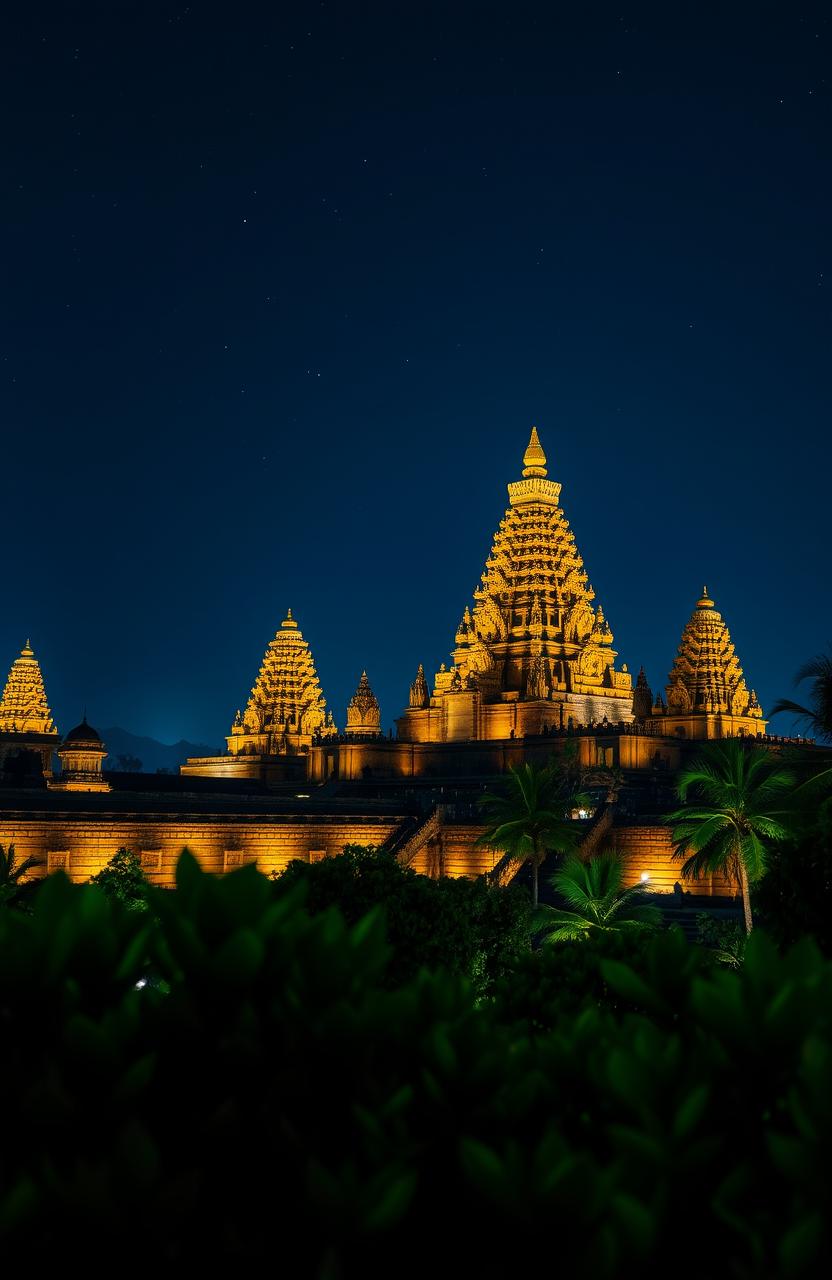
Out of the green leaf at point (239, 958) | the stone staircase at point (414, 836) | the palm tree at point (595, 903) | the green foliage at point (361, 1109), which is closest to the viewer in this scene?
the green foliage at point (361, 1109)

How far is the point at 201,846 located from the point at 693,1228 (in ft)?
154

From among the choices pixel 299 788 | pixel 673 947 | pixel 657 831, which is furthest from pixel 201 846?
pixel 673 947

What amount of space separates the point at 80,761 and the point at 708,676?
131ft

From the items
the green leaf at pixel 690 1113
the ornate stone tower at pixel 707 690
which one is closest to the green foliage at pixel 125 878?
the green leaf at pixel 690 1113

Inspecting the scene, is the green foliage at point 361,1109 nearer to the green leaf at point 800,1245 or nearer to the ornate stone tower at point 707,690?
the green leaf at point 800,1245

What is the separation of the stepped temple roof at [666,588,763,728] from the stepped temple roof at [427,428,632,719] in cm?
493

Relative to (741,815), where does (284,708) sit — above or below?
above

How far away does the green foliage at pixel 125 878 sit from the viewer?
127ft

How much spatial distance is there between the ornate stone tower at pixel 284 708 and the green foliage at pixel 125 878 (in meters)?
48.1

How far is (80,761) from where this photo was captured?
6556 centimetres

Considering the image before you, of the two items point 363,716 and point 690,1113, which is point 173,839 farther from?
point 690,1113

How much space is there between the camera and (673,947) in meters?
7.14

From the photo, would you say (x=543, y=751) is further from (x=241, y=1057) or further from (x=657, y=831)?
(x=241, y=1057)

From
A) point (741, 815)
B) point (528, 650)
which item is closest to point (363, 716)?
point (528, 650)
